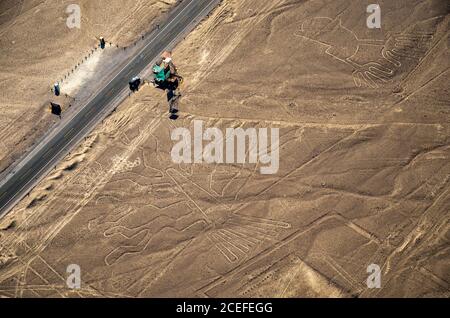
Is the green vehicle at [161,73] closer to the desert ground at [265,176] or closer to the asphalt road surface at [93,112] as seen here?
the desert ground at [265,176]

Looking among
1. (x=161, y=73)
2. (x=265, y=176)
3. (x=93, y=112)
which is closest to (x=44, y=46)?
(x=93, y=112)

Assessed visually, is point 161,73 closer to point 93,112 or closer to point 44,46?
point 93,112

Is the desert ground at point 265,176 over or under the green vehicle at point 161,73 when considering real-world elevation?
under

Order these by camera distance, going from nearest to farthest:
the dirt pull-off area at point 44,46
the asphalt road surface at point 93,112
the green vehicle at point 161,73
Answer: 1. the asphalt road surface at point 93,112
2. the dirt pull-off area at point 44,46
3. the green vehicle at point 161,73

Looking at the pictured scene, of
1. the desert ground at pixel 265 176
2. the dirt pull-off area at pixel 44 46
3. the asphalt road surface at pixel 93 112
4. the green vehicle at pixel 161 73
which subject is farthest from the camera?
the green vehicle at pixel 161 73

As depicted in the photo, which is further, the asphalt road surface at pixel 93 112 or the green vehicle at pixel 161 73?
the green vehicle at pixel 161 73

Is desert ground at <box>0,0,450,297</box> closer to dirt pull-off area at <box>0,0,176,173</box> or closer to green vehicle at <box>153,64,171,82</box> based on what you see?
dirt pull-off area at <box>0,0,176,173</box>

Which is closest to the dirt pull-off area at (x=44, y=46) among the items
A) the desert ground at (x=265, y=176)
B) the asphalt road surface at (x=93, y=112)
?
the desert ground at (x=265, y=176)

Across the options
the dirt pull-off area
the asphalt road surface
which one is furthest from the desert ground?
the asphalt road surface
